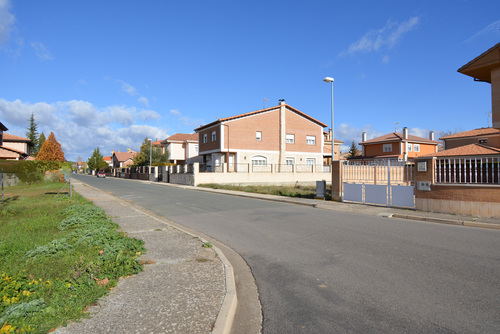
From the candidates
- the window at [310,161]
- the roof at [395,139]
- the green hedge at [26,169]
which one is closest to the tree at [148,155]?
the green hedge at [26,169]

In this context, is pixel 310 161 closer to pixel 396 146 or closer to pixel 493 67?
pixel 396 146

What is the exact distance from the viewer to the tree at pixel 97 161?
97.6m

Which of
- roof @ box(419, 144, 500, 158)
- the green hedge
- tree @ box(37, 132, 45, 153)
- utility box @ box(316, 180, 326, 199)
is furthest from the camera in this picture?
tree @ box(37, 132, 45, 153)

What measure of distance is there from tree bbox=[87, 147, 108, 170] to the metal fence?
327 feet

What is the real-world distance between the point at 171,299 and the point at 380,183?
39.8 feet

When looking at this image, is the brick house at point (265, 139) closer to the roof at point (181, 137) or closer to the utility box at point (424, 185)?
the roof at point (181, 137)

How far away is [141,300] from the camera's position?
147 inches

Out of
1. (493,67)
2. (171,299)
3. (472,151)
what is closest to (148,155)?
(493,67)

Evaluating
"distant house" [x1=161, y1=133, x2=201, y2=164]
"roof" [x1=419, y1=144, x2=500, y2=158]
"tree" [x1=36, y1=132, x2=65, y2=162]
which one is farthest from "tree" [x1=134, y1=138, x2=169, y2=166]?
"roof" [x1=419, y1=144, x2=500, y2=158]

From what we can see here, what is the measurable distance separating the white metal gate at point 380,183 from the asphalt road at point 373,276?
3691 mm

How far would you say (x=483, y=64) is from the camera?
1370cm

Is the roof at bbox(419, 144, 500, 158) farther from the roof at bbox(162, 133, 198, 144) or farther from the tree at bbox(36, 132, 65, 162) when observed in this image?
the tree at bbox(36, 132, 65, 162)

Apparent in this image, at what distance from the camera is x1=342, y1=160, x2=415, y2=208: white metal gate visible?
12.7 m

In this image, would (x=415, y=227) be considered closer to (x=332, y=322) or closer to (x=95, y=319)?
(x=332, y=322)
